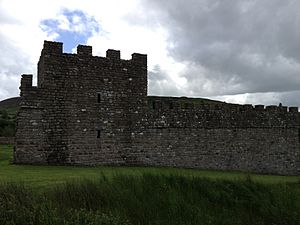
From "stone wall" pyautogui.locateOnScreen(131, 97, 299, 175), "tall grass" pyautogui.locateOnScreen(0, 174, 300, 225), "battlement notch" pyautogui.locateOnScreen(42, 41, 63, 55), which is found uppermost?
"battlement notch" pyautogui.locateOnScreen(42, 41, 63, 55)

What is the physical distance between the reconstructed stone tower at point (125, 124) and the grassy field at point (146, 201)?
4.48 m

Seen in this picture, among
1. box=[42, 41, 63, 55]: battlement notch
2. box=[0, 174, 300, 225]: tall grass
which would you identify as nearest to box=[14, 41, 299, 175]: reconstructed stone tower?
box=[42, 41, 63, 55]: battlement notch

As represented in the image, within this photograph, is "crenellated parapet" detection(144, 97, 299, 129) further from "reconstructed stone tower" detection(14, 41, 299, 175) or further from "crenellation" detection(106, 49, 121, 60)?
"crenellation" detection(106, 49, 121, 60)

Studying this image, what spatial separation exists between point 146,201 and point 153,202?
20 centimetres

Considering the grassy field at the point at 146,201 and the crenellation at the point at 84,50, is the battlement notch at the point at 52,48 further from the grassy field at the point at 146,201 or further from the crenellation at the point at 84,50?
the grassy field at the point at 146,201

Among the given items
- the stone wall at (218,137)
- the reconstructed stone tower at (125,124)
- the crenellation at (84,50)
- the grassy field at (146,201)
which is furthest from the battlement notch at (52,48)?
the grassy field at (146,201)

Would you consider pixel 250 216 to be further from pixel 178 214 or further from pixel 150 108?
pixel 150 108

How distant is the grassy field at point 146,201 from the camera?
9.29 m

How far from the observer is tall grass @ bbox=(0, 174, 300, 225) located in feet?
30.5

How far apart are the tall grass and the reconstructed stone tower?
6.51 m

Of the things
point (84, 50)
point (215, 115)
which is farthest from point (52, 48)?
point (215, 115)

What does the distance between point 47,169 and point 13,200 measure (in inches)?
251

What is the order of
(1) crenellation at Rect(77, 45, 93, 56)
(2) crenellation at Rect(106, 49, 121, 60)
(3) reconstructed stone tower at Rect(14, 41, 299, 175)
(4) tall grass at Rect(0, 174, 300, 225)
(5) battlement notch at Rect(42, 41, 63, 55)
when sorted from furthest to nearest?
(2) crenellation at Rect(106, 49, 121, 60) < (1) crenellation at Rect(77, 45, 93, 56) < (5) battlement notch at Rect(42, 41, 63, 55) < (3) reconstructed stone tower at Rect(14, 41, 299, 175) < (4) tall grass at Rect(0, 174, 300, 225)

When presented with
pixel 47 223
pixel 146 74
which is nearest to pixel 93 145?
pixel 146 74
